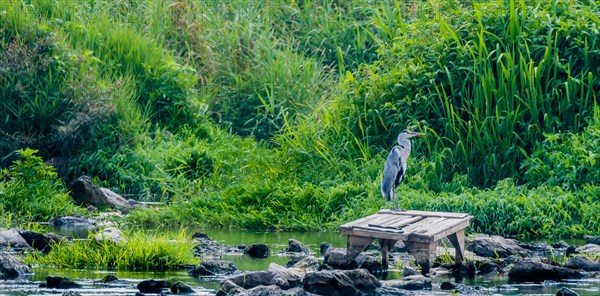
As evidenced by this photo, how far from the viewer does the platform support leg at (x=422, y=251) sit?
9.59 meters

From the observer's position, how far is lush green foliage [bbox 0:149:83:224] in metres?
13.7

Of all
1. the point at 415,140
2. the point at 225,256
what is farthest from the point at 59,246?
the point at 415,140

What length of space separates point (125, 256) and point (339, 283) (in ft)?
7.59

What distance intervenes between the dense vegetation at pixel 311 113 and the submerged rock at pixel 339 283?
4.26 meters

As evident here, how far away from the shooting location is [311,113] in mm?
16875

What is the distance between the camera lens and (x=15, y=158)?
1627 centimetres

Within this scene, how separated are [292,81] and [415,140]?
3.87 meters

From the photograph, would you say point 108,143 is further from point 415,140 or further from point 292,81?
point 415,140

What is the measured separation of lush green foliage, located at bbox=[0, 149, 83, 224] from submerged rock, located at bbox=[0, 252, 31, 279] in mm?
3876

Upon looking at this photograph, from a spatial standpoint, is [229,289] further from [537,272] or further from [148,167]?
[148,167]

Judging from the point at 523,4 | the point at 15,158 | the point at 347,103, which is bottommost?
the point at 15,158

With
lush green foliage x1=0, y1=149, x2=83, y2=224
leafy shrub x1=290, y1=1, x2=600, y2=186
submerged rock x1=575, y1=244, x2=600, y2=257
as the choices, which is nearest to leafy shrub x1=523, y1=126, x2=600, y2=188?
leafy shrub x1=290, y1=1, x2=600, y2=186

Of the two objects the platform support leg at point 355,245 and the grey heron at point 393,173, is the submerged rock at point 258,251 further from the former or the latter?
the grey heron at point 393,173

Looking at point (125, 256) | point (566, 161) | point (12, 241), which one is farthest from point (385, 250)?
point (566, 161)
